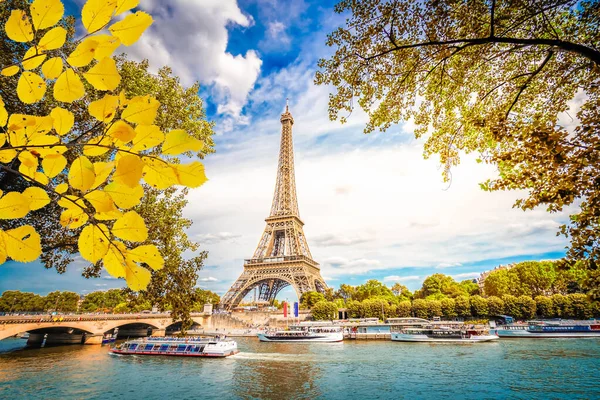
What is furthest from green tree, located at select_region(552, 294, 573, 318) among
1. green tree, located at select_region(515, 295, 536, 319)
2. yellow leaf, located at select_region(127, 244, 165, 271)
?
yellow leaf, located at select_region(127, 244, 165, 271)

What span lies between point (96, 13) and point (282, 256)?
54.4 m

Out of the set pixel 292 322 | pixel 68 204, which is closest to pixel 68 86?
pixel 68 204

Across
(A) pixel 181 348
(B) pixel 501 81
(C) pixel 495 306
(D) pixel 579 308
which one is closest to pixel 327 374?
(A) pixel 181 348

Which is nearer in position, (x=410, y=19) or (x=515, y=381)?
(x=410, y=19)

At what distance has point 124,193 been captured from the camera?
1.02 meters

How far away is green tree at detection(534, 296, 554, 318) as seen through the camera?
156ft

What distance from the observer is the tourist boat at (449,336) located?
111 feet

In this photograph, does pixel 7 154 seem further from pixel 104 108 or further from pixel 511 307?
pixel 511 307

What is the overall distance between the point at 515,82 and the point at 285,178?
61.7 m

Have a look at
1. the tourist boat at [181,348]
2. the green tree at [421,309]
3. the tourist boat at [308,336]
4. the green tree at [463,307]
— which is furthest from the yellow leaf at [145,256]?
the green tree at [421,309]

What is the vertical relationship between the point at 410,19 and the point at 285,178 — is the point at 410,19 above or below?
below

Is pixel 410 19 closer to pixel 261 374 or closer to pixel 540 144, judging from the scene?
pixel 540 144

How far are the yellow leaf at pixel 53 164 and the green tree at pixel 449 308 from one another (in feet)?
200

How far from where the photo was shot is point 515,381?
18188 mm
